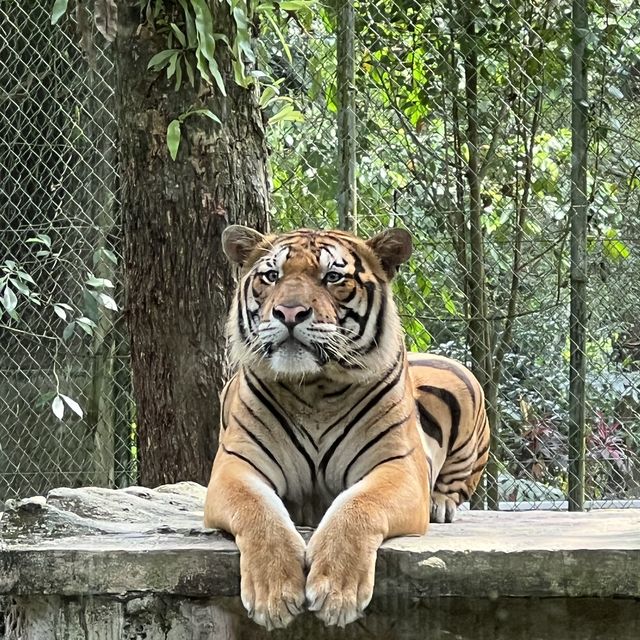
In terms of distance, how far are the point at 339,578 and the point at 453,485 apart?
3.87ft

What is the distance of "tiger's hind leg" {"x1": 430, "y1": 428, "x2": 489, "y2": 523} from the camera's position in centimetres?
281

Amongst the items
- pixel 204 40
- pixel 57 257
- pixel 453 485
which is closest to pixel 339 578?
pixel 453 485

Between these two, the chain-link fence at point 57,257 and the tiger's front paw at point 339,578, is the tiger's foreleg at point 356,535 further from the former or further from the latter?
the chain-link fence at point 57,257

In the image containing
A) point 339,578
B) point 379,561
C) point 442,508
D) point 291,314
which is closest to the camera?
point 339,578

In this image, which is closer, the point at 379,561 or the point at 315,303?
the point at 379,561

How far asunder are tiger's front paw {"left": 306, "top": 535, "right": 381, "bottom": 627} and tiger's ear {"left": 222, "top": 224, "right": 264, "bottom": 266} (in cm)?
87

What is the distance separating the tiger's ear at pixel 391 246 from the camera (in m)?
2.48

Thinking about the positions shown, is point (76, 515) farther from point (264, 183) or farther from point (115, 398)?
point (115, 398)

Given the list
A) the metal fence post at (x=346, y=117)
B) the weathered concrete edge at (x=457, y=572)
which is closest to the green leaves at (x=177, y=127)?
the metal fence post at (x=346, y=117)

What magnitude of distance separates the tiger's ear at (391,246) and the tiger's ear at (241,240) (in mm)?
288

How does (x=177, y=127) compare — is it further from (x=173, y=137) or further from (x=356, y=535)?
(x=356, y=535)

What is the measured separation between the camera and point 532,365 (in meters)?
3.54

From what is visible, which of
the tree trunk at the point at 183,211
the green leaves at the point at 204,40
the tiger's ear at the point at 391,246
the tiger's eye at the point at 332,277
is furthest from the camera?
the tree trunk at the point at 183,211

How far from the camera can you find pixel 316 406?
236 cm
